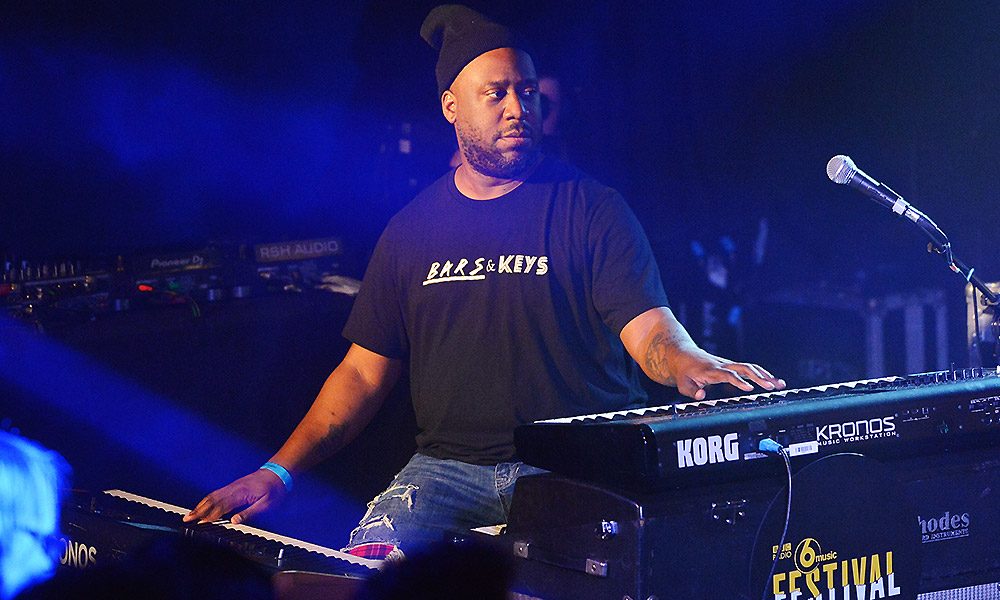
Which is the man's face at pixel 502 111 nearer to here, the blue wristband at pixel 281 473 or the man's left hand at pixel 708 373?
the man's left hand at pixel 708 373

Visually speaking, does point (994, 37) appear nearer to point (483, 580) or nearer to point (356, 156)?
point (356, 156)

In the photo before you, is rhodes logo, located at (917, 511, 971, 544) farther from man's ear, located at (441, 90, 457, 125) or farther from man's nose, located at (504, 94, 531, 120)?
man's ear, located at (441, 90, 457, 125)

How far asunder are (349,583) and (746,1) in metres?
5.15

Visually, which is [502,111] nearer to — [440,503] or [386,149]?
[440,503]

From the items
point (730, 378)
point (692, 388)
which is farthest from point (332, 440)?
point (730, 378)

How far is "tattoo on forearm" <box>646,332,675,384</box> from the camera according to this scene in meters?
3.13

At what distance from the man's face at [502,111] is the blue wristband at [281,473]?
1.11 m

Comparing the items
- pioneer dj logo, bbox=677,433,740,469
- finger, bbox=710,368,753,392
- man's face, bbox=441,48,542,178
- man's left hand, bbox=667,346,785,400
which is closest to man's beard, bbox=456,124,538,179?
man's face, bbox=441,48,542,178

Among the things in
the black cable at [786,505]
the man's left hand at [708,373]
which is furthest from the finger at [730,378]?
the black cable at [786,505]

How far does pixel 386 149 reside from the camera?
237 inches

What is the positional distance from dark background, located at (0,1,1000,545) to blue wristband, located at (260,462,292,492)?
1.40 m

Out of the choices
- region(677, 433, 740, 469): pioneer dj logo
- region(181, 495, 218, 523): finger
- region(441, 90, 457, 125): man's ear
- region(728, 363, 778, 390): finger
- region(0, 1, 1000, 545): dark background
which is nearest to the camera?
region(677, 433, 740, 469): pioneer dj logo

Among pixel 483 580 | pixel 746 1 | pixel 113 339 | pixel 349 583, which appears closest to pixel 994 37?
pixel 746 1

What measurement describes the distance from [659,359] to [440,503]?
0.76 metres
